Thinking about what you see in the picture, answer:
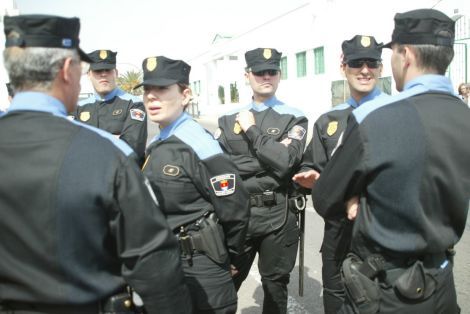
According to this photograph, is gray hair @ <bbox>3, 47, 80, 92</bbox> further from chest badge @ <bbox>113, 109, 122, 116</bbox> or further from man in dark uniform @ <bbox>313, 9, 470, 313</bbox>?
chest badge @ <bbox>113, 109, 122, 116</bbox>

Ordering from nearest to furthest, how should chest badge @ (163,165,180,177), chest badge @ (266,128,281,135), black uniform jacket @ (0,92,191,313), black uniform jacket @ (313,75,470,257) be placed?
1. black uniform jacket @ (0,92,191,313)
2. black uniform jacket @ (313,75,470,257)
3. chest badge @ (163,165,180,177)
4. chest badge @ (266,128,281,135)

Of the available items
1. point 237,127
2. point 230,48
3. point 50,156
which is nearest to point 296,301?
point 237,127

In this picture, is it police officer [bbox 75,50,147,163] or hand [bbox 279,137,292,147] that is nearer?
hand [bbox 279,137,292,147]

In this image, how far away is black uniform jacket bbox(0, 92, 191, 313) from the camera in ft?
5.09

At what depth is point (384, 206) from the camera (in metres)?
1.98

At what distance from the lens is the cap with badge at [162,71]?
262 cm

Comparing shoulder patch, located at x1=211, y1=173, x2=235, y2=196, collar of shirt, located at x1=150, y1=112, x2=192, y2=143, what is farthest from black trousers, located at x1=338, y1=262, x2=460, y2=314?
collar of shirt, located at x1=150, y1=112, x2=192, y2=143

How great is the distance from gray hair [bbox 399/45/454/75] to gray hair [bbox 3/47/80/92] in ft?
5.24

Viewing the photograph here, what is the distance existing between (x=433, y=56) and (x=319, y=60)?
63.0ft

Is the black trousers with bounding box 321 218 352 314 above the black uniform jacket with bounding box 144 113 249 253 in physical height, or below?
below

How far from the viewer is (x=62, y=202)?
1.55 metres

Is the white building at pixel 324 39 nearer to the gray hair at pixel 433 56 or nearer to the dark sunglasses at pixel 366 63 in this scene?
the dark sunglasses at pixel 366 63

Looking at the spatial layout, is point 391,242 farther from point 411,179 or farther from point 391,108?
point 391,108

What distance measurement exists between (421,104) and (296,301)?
8.89 ft
